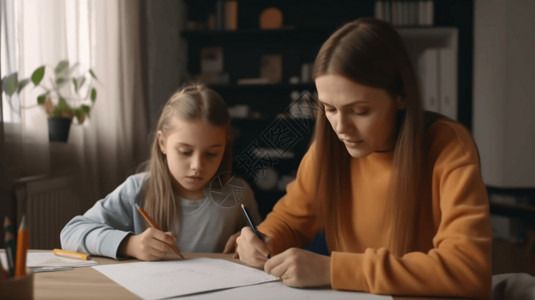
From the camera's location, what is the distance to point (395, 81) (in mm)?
881

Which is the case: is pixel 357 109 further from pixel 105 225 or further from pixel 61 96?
pixel 61 96

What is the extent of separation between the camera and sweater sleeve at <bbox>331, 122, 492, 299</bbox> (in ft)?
2.35

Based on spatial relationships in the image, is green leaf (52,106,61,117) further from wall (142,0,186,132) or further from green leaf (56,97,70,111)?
wall (142,0,186,132)

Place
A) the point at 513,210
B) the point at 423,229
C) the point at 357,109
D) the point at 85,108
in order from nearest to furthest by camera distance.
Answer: the point at 357,109
the point at 423,229
the point at 85,108
the point at 513,210

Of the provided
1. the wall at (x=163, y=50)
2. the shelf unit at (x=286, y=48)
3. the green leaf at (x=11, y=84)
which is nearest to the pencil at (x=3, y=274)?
the green leaf at (x=11, y=84)

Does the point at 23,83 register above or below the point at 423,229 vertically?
above

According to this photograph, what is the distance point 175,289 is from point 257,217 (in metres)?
0.67

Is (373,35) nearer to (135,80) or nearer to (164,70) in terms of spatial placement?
(135,80)

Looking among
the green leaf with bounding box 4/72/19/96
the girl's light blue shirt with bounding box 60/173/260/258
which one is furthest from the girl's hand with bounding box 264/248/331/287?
the green leaf with bounding box 4/72/19/96

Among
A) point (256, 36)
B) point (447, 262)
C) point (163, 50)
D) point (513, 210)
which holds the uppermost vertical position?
point (256, 36)

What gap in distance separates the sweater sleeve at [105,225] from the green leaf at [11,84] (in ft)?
2.59

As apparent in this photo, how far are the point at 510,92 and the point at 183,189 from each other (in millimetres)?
3177

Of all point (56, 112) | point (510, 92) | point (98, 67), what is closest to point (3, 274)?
point (56, 112)

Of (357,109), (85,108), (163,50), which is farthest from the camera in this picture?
(163,50)
